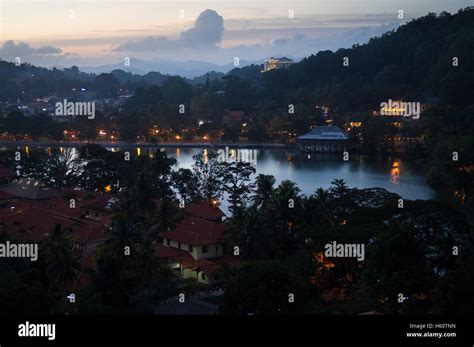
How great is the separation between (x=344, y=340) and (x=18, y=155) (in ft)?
54.6

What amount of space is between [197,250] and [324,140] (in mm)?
20526

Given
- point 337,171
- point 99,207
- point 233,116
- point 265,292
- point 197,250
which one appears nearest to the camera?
point 265,292

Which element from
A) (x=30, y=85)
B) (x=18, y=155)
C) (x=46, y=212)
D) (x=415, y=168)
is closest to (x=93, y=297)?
(x=46, y=212)

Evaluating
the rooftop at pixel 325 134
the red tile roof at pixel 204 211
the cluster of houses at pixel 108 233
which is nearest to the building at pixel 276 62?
the rooftop at pixel 325 134

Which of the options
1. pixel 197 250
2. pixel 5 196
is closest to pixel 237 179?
pixel 197 250

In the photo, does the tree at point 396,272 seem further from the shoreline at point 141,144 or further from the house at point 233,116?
the house at point 233,116

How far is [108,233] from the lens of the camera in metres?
8.99

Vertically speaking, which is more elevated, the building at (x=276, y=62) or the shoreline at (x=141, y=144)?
the building at (x=276, y=62)

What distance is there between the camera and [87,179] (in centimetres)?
1652

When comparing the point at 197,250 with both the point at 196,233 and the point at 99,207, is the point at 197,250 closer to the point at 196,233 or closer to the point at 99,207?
the point at 196,233

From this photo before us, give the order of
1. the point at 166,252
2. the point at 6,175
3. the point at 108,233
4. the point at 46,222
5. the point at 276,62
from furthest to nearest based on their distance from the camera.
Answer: the point at 276,62
the point at 6,175
the point at 46,222
the point at 166,252
the point at 108,233

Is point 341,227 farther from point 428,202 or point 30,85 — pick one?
point 30,85

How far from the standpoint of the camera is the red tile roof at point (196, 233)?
9875 millimetres

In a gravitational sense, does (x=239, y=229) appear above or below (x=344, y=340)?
below
